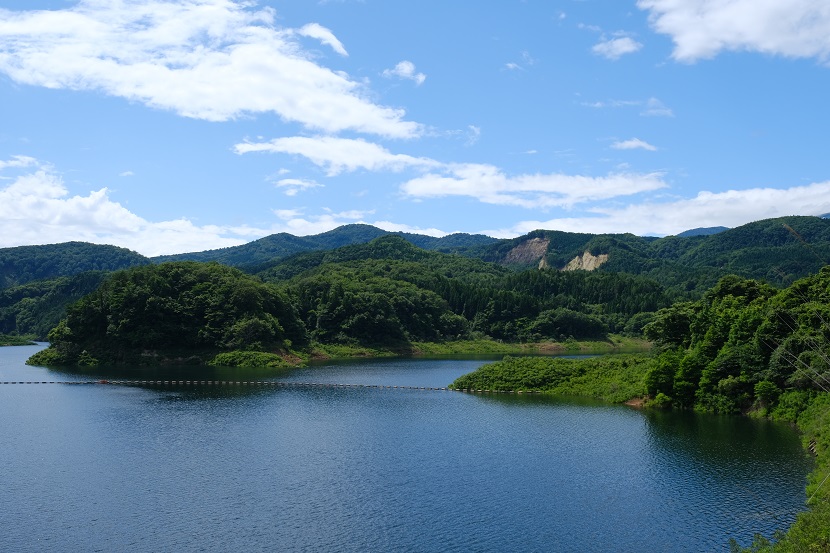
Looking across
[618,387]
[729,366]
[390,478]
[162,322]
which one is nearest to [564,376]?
[618,387]

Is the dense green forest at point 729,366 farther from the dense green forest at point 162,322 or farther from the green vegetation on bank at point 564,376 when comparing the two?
the dense green forest at point 162,322

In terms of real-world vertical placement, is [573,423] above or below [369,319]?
below

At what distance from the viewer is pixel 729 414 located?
204 feet

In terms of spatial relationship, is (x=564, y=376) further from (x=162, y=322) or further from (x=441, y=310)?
(x=441, y=310)

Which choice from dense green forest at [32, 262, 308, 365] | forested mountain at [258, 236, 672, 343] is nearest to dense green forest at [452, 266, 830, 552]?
dense green forest at [32, 262, 308, 365]

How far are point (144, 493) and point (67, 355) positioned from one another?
91.7 metres

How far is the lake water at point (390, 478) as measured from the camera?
111 ft

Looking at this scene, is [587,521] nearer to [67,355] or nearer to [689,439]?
[689,439]

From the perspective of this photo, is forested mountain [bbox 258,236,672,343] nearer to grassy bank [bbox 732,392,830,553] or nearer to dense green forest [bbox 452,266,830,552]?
dense green forest [bbox 452,266,830,552]

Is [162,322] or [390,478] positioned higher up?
[162,322]

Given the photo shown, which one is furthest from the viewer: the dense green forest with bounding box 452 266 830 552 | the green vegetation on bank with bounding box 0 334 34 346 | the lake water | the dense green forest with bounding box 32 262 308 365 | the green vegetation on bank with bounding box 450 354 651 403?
the green vegetation on bank with bounding box 0 334 34 346

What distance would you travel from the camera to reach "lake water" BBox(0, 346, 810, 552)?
33906 mm

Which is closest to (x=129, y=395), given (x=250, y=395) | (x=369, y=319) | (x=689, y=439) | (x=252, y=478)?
(x=250, y=395)

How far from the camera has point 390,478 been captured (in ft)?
143
